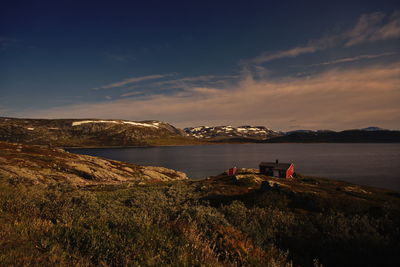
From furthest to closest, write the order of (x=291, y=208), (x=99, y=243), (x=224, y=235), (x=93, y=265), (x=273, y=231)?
(x=291, y=208)
(x=273, y=231)
(x=224, y=235)
(x=99, y=243)
(x=93, y=265)

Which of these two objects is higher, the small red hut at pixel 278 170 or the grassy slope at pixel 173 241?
the grassy slope at pixel 173 241

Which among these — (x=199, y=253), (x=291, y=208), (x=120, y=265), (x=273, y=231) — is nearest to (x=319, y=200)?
(x=291, y=208)

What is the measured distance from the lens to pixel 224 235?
759cm

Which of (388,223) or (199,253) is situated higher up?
(199,253)

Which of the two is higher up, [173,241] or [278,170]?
[173,241]

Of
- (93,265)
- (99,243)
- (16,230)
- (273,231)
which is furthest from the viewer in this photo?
(273,231)

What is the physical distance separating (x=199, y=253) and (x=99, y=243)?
2538 mm

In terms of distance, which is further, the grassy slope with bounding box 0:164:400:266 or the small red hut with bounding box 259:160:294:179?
the small red hut with bounding box 259:160:294:179

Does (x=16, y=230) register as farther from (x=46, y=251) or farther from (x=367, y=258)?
(x=367, y=258)

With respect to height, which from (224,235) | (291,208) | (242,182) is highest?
(224,235)

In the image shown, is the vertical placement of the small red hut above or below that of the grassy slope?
below

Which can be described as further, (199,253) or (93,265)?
(199,253)

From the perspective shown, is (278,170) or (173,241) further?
(278,170)

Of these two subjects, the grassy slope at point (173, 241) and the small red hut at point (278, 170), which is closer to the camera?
the grassy slope at point (173, 241)
